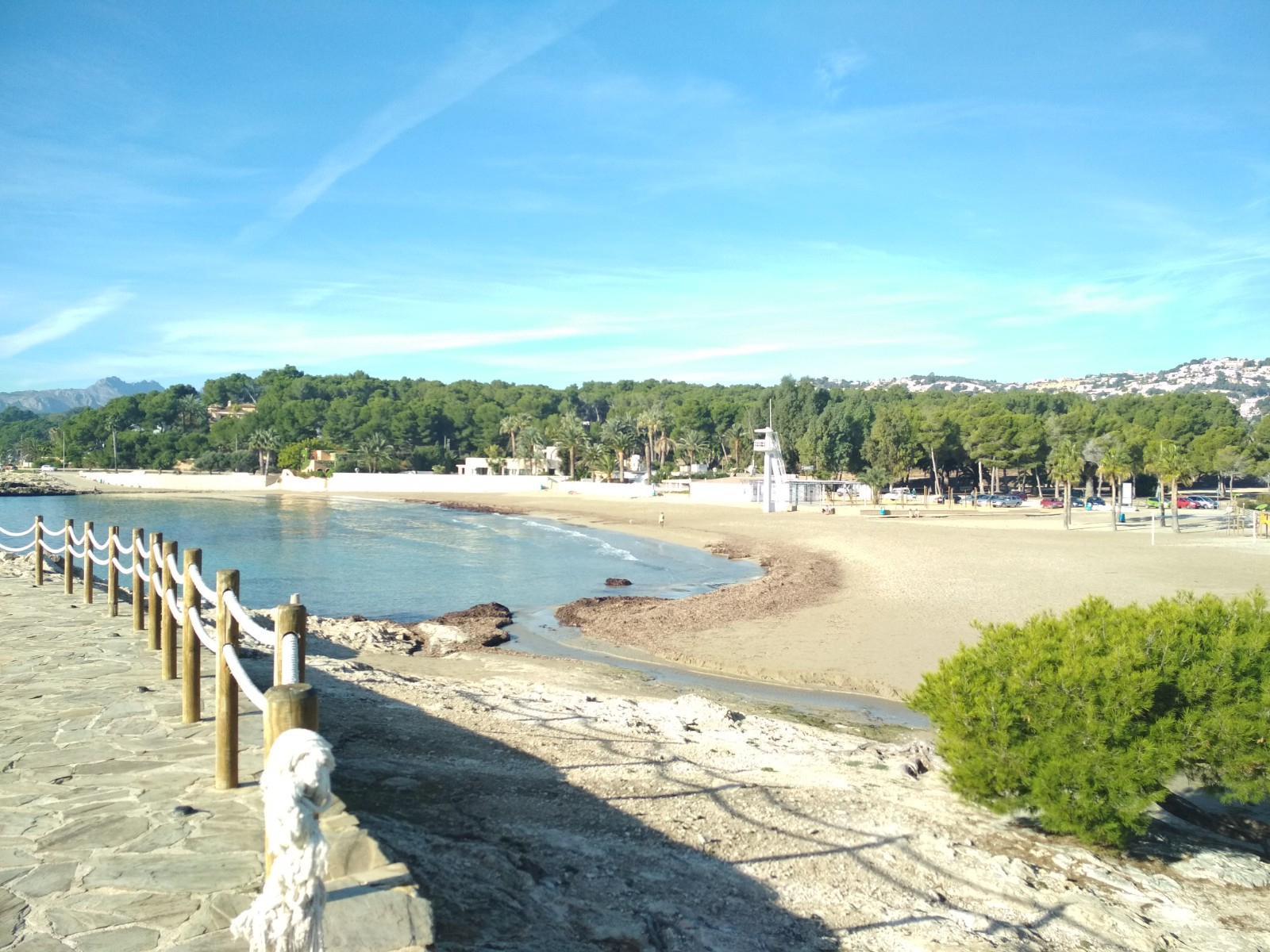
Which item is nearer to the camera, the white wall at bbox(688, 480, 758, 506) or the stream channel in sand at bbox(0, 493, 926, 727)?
the stream channel in sand at bbox(0, 493, 926, 727)

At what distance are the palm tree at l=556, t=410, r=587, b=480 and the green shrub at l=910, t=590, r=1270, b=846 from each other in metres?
99.6

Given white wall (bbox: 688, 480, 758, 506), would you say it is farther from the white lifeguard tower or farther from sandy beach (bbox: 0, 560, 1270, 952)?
sandy beach (bbox: 0, 560, 1270, 952)

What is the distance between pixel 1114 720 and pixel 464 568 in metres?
29.9

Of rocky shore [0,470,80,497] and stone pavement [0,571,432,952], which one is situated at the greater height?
stone pavement [0,571,432,952]

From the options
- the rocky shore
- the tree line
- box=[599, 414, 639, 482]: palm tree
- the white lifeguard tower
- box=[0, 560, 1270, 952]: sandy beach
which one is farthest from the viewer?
box=[599, 414, 639, 482]: palm tree

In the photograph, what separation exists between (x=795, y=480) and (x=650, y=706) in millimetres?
59956

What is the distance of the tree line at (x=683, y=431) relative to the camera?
81.1 m

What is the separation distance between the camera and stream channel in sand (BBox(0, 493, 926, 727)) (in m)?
17.3

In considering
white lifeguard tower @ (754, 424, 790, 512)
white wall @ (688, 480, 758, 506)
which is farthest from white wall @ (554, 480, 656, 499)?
white lifeguard tower @ (754, 424, 790, 512)

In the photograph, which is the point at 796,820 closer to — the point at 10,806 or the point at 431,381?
the point at 10,806

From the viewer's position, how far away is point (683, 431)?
4513 inches

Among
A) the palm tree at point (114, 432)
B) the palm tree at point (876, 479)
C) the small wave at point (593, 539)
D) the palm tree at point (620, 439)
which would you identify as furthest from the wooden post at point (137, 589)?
the palm tree at point (114, 432)

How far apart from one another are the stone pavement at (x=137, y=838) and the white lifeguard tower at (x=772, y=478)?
55.4m

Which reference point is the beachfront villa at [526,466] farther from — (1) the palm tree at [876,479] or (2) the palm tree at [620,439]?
(1) the palm tree at [876,479]
